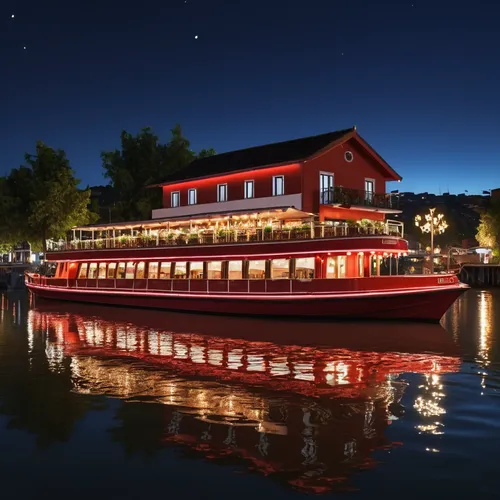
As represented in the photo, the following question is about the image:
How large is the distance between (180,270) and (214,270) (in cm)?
259

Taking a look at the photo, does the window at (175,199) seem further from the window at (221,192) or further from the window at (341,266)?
the window at (341,266)

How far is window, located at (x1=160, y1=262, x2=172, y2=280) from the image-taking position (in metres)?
34.2

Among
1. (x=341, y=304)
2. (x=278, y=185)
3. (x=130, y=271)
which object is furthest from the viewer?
(x=130, y=271)

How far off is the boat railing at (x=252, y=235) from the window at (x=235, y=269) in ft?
3.92

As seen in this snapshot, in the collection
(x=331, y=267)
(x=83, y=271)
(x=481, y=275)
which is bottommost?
(x=481, y=275)

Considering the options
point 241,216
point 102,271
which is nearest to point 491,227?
point 241,216

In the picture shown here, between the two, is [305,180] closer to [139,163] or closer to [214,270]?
[214,270]

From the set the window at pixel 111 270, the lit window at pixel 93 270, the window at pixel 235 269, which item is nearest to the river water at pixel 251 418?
the window at pixel 235 269

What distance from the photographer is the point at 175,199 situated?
42500 millimetres

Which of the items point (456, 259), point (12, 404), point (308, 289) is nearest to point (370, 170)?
point (308, 289)

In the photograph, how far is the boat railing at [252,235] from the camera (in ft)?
91.2

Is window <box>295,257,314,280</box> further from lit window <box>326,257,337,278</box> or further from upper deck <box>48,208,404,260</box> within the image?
upper deck <box>48,208,404,260</box>

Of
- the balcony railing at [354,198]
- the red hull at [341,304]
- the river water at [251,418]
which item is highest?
the balcony railing at [354,198]

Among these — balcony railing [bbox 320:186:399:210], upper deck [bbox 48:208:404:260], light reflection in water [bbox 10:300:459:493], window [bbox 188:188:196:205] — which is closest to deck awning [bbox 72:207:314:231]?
upper deck [bbox 48:208:404:260]
